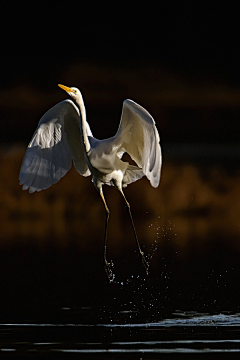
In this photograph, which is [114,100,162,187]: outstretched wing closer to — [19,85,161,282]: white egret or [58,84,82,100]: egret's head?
[19,85,161,282]: white egret

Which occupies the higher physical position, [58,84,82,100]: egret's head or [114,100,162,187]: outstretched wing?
[58,84,82,100]: egret's head

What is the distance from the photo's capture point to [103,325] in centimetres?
585

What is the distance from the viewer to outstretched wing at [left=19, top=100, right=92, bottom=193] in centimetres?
691

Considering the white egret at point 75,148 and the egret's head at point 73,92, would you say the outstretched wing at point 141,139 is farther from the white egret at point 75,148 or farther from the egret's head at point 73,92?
the egret's head at point 73,92

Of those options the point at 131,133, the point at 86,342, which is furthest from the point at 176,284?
the point at 86,342

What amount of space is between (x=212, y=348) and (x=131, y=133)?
2334 mm

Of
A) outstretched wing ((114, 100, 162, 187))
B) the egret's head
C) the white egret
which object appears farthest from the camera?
the white egret

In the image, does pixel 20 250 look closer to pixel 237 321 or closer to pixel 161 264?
pixel 161 264

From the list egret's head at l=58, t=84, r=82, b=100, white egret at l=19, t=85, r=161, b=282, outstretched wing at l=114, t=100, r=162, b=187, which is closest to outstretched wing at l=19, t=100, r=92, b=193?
white egret at l=19, t=85, r=161, b=282

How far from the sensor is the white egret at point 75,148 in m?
6.80

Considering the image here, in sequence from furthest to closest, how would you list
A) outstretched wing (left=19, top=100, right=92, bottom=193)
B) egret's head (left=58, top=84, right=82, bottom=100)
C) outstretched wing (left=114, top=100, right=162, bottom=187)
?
1. outstretched wing (left=19, top=100, right=92, bottom=193)
2. egret's head (left=58, top=84, right=82, bottom=100)
3. outstretched wing (left=114, top=100, right=162, bottom=187)

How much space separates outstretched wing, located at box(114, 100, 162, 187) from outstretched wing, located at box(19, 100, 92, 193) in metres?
0.39

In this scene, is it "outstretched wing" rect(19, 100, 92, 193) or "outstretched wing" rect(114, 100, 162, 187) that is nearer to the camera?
"outstretched wing" rect(114, 100, 162, 187)

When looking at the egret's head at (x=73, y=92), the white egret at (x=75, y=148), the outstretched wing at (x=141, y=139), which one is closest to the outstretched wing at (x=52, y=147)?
the white egret at (x=75, y=148)
